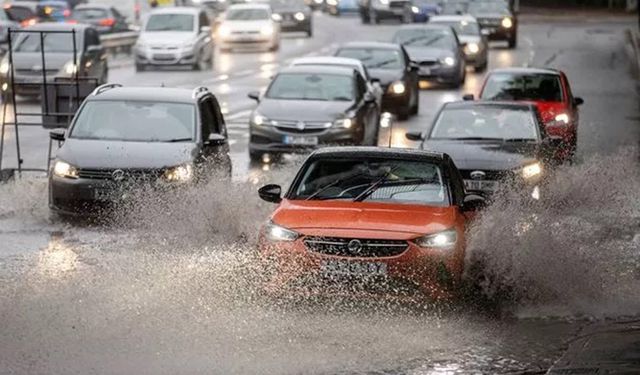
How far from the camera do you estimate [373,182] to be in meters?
13.2

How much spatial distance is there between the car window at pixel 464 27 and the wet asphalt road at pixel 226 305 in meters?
24.3

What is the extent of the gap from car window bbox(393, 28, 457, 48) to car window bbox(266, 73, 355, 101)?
13.6 metres

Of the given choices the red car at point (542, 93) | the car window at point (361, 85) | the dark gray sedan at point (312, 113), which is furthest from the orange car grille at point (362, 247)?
the car window at point (361, 85)

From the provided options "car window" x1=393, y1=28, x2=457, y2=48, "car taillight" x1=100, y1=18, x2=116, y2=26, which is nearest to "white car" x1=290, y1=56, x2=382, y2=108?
"car window" x1=393, y1=28, x2=457, y2=48

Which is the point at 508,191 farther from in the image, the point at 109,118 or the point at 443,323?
the point at 443,323

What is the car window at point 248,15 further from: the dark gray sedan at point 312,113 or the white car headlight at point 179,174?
the white car headlight at point 179,174

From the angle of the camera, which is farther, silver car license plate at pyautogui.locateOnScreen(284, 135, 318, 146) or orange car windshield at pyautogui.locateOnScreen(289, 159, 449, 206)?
silver car license plate at pyautogui.locateOnScreen(284, 135, 318, 146)

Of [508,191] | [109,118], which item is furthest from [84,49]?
[508,191]

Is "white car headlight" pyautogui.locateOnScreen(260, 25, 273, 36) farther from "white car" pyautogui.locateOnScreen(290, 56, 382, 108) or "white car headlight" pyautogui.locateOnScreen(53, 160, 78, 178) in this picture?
"white car headlight" pyautogui.locateOnScreen(53, 160, 78, 178)

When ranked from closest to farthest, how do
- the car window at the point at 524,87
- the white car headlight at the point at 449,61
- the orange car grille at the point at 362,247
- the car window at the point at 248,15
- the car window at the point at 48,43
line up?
the orange car grille at the point at 362,247 < the car window at the point at 524,87 < the car window at the point at 48,43 < the white car headlight at the point at 449,61 < the car window at the point at 248,15

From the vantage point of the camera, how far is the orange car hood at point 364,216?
12.1 metres

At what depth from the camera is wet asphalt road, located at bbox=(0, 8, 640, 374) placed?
1038 cm

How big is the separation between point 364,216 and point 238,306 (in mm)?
1259

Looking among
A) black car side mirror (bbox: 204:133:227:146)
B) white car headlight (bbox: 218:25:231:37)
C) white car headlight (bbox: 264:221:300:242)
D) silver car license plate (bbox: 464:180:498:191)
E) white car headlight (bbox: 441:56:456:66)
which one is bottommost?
white car headlight (bbox: 218:25:231:37)
